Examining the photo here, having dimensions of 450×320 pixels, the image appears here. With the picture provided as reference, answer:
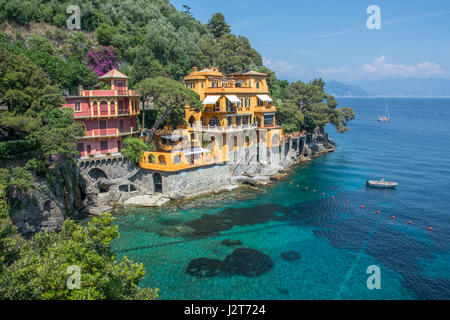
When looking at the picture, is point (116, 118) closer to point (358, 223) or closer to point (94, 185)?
point (94, 185)

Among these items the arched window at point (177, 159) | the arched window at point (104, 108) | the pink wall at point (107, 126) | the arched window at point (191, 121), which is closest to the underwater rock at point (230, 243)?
the arched window at point (177, 159)

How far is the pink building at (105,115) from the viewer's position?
35656mm

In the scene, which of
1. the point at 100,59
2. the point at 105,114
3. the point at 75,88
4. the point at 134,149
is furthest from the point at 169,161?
the point at 100,59

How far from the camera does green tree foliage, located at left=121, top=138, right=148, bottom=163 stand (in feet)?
124

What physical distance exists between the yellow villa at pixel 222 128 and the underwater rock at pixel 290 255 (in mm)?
16308

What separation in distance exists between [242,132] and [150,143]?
44.4 feet

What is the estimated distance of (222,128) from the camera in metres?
43.2

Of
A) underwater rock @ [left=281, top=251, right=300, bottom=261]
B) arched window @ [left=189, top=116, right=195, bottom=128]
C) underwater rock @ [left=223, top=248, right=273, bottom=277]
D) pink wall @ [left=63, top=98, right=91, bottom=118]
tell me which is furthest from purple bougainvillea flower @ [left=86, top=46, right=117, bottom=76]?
underwater rock @ [left=281, top=251, right=300, bottom=261]

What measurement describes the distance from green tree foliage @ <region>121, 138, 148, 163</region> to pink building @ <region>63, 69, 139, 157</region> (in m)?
Answer: 1.06

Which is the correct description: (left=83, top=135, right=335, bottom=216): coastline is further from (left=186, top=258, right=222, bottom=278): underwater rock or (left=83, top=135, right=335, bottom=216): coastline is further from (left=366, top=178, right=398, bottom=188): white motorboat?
(left=186, top=258, right=222, bottom=278): underwater rock

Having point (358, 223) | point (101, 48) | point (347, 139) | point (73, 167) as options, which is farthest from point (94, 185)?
point (347, 139)

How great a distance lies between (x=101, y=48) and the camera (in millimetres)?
49844

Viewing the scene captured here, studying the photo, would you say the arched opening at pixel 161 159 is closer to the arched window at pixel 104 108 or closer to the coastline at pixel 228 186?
the coastline at pixel 228 186

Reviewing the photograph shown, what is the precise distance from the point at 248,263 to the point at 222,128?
22263 millimetres
